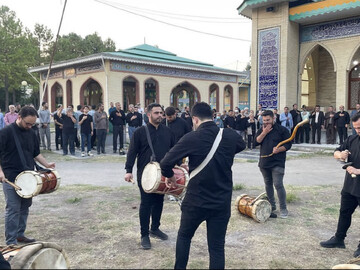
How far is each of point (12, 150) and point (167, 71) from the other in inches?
774

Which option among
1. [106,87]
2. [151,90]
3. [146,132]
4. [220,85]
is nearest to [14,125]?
[146,132]

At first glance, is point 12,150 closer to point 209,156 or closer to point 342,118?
point 209,156

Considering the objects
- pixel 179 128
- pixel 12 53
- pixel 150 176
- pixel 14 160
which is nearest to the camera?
pixel 150 176

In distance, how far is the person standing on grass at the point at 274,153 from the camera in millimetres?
5250

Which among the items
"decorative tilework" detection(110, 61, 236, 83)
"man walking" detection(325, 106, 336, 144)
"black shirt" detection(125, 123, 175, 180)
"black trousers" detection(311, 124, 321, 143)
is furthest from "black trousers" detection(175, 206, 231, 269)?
"decorative tilework" detection(110, 61, 236, 83)

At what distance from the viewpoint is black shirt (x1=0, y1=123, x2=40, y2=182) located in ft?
13.5

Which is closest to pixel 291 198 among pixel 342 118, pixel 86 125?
pixel 86 125

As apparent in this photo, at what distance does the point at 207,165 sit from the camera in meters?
3.03

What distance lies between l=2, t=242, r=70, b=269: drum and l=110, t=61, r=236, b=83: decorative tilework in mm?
18534

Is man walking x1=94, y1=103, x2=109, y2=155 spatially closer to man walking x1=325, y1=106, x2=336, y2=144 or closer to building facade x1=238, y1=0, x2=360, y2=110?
building facade x1=238, y1=0, x2=360, y2=110

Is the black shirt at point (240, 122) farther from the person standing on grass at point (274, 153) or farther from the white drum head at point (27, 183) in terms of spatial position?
the white drum head at point (27, 183)

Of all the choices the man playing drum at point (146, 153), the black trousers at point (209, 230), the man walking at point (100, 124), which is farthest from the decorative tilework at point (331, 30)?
the black trousers at point (209, 230)

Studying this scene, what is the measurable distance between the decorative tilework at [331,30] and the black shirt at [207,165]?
13861 mm

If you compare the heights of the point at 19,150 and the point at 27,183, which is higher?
the point at 19,150
